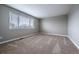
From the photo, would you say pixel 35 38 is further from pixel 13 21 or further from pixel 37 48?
pixel 37 48

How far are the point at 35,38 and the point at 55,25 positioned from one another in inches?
157

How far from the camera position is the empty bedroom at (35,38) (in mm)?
3339

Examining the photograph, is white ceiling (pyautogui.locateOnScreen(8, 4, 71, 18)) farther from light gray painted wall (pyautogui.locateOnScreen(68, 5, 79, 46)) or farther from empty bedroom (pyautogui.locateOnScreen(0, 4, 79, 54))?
light gray painted wall (pyautogui.locateOnScreen(68, 5, 79, 46))

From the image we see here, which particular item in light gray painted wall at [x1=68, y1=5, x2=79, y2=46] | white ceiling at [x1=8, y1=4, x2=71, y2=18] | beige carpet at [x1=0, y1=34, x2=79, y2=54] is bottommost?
beige carpet at [x1=0, y1=34, x2=79, y2=54]

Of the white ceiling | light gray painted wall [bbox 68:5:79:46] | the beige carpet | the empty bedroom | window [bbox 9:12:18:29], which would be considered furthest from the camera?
window [bbox 9:12:18:29]

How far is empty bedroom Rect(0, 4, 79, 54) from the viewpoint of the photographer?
3339 mm

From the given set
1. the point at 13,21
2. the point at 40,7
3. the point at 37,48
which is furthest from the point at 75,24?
the point at 13,21

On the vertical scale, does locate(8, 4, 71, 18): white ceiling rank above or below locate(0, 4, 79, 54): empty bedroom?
above

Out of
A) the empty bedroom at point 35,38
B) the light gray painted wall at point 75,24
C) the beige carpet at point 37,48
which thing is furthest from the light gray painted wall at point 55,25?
the beige carpet at point 37,48

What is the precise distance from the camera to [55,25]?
948 cm

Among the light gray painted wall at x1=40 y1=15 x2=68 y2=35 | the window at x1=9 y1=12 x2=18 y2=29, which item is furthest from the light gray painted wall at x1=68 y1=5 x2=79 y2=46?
the light gray painted wall at x1=40 y1=15 x2=68 y2=35
